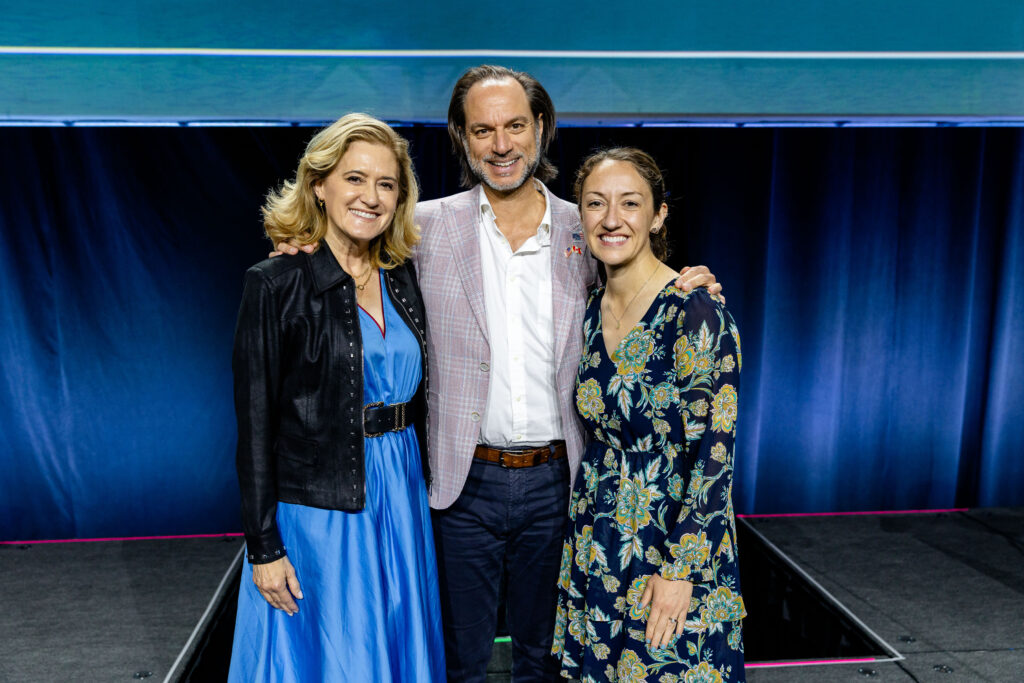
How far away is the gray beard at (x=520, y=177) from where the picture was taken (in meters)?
1.86

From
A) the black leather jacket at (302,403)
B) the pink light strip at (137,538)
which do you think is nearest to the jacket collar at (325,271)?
the black leather jacket at (302,403)

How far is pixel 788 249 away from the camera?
145 inches

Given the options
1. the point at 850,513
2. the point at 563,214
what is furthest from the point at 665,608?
the point at 850,513

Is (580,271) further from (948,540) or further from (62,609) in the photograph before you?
(948,540)

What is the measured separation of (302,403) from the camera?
158cm

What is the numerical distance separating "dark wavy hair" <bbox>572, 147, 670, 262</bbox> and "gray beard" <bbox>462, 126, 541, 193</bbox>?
Answer: 0.19m

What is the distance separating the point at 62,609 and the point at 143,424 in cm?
95

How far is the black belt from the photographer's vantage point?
1638 mm

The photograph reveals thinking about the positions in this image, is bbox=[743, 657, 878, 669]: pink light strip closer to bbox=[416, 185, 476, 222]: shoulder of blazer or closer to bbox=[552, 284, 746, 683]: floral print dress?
bbox=[552, 284, 746, 683]: floral print dress

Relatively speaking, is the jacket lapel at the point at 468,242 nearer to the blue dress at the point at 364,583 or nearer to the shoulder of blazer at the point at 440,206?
the shoulder of blazer at the point at 440,206

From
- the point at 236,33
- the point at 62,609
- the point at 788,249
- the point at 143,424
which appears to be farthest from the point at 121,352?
the point at 788,249

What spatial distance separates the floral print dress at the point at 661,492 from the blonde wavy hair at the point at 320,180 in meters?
0.54

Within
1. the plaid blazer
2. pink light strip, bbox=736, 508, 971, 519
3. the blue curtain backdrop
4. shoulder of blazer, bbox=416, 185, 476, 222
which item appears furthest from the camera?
pink light strip, bbox=736, 508, 971, 519

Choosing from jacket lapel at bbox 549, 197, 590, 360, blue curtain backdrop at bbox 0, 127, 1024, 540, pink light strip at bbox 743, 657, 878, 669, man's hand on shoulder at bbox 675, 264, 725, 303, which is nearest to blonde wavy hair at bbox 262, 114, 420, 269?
jacket lapel at bbox 549, 197, 590, 360
